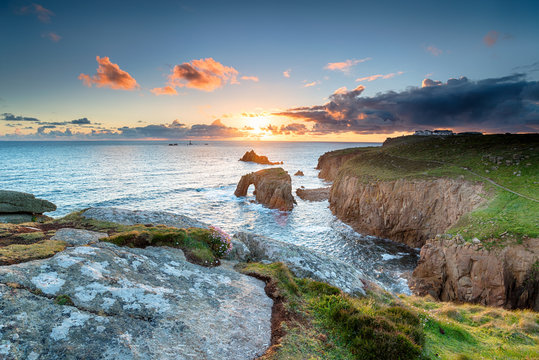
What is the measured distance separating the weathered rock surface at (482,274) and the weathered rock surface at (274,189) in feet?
102

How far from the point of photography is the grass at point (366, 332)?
6.32m

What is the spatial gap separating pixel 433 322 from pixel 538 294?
17592 millimetres

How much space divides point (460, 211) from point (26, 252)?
133 feet

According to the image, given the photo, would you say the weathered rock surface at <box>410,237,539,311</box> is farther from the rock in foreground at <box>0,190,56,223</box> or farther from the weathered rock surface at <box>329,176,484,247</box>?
the rock in foreground at <box>0,190,56,223</box>

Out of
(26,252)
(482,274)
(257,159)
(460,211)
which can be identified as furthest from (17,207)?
(257,159)

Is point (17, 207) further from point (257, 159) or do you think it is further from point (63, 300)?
point (257, 159)

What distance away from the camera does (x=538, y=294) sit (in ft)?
61.6

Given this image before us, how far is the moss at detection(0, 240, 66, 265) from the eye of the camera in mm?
6739

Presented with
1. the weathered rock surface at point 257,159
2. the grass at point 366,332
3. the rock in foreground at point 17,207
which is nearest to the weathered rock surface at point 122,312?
the grass at point 366,332

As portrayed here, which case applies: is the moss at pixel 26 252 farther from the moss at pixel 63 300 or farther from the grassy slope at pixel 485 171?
the grassy slope at pixel 485 171

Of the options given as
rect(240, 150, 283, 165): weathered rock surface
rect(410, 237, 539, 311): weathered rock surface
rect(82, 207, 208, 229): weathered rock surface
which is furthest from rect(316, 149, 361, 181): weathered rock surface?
rect(82, 207, 208, 229): weathered rock surface

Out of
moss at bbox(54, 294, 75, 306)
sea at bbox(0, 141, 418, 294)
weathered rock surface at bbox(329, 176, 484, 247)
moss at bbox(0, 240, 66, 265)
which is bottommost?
sea at bbox(0, 141, 418, 294)

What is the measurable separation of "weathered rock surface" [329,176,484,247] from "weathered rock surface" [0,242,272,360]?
111 feet

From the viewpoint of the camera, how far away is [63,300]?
18.4ft
